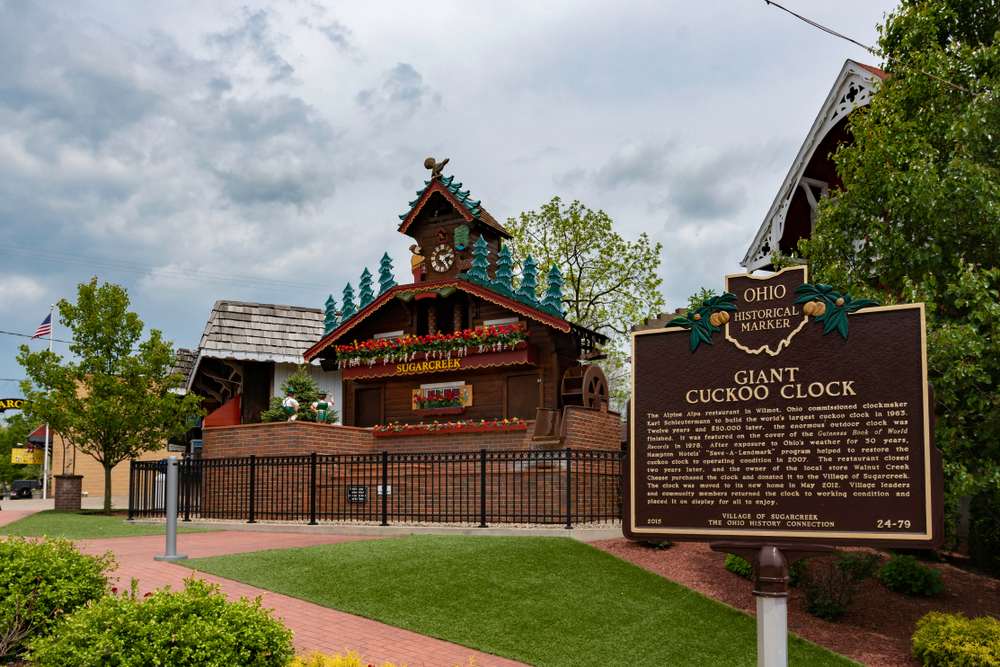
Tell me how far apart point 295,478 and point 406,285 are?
695cm

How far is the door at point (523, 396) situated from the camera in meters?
21.0

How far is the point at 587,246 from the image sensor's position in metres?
33.1

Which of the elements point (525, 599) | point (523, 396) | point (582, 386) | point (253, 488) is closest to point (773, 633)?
point (525, 599)

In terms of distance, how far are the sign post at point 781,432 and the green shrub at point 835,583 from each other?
575cm

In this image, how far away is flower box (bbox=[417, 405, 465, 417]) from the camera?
2181 centimetres

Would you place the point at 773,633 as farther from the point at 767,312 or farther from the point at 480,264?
the point at 480,264

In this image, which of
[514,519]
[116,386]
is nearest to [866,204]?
[514,519]

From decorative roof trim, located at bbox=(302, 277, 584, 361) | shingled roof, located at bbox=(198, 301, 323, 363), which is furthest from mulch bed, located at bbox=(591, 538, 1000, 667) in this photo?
shingled roof, located at bbox=(198, 301, 323, 363)

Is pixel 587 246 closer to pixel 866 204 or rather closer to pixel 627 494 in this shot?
pixel 866 204

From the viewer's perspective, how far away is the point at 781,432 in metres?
5.29

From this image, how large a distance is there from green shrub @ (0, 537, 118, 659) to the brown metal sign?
17.3ft

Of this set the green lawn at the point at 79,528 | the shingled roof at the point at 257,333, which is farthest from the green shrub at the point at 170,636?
the shingled roof at the point at 257,333

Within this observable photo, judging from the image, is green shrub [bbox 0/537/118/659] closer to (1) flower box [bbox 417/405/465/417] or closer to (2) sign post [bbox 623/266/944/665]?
(2) sign post [bbox 623/266/944/665]

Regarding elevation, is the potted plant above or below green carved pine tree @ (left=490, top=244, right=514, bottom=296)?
below
